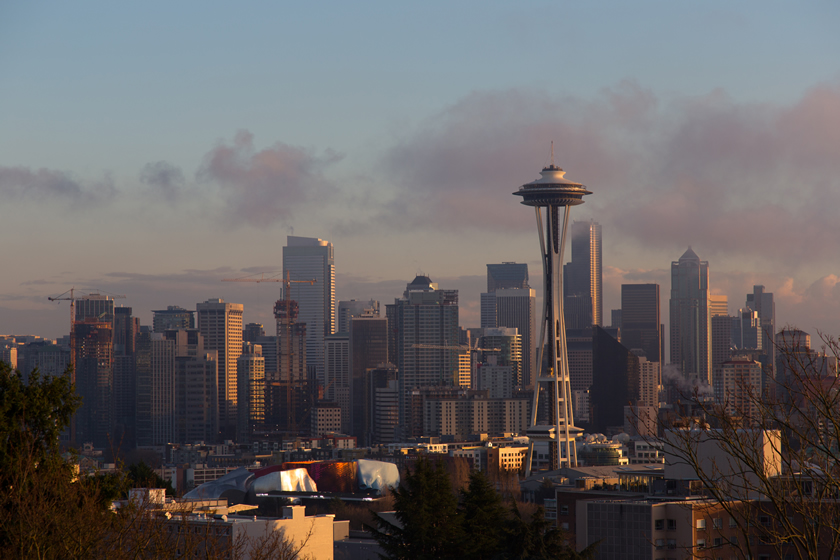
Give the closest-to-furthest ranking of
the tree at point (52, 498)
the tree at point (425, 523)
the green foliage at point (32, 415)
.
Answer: the tree at point (52, 498) → the green foliage at point (32, 415) → the tree at point (425, 523)

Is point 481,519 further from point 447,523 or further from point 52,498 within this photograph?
point 52,498

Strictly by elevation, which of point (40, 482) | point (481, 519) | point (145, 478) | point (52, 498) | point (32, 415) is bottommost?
point (145, 478)

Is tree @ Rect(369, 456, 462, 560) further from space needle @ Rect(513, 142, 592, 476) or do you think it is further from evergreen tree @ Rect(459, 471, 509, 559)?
space needle @ Rect(513, 142, 592, 476)

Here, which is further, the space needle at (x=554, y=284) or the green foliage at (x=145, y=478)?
the space needle at (x=554, y=284)

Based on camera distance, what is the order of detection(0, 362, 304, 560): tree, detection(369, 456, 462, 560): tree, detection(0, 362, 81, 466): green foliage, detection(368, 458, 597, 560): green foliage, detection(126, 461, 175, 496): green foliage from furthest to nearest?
detection(126, 461, 175, 496): green foliage, detection(369, 456, 462, 560): tree, detection(368, 458, 597, 560): green foliage, detection(0, 362, 81, 466): green foliage, detection(0, 362, 304, 560): tree

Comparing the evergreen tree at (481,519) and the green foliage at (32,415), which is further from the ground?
the green foliage at (32,415)

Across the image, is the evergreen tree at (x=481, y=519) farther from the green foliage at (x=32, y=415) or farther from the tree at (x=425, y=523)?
the green foliage at (x=32, y=415)

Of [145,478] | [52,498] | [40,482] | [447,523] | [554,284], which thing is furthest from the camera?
[554,284]

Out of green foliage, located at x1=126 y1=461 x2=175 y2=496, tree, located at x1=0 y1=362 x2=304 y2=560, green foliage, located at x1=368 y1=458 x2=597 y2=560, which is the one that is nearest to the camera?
tree, located at x1=0 y1=362 x2=304 y2=560

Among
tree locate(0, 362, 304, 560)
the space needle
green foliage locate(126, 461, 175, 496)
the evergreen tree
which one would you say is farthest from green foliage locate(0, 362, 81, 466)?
the space needle

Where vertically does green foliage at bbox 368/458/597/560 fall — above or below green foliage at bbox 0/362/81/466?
below

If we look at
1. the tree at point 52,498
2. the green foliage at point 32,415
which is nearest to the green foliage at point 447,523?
the tree at point 52,498

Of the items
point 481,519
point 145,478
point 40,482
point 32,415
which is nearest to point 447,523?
point 481,519

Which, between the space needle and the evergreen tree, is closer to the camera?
the evergreen tree
